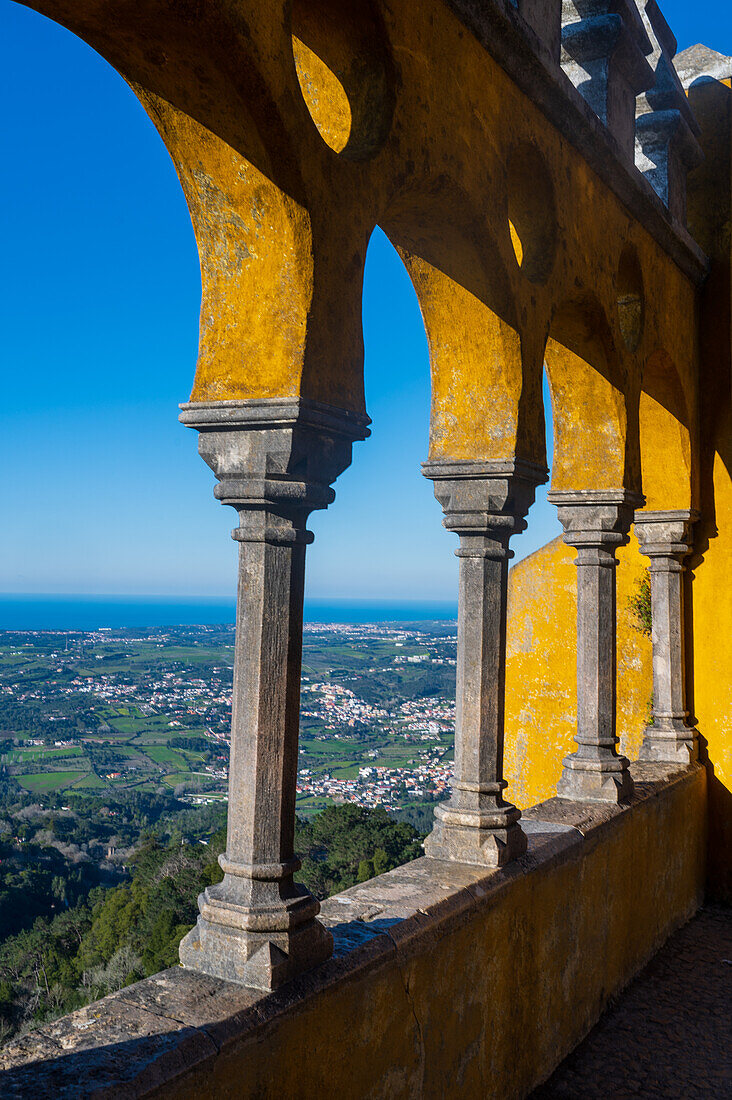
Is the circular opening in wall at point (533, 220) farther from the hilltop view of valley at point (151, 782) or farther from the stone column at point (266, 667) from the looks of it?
the hilltop view of valley at point (151, 782)

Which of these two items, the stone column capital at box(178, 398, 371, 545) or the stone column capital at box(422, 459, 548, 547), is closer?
the stone column capital at box(178, 398, 371, 545)

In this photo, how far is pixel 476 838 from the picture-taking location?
409 centimetres

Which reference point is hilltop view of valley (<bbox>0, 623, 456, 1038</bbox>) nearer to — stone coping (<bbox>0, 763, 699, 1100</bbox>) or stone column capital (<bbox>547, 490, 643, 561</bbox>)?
stone column capital (<bbox>547, 490, 643, 561</bbox>)

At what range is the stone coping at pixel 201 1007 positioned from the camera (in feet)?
6.93

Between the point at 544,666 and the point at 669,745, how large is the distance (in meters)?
1.71

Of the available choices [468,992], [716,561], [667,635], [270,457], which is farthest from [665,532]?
[270,457]

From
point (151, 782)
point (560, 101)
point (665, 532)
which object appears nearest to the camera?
point (560, 101)

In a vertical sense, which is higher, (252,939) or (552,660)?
(552,660)

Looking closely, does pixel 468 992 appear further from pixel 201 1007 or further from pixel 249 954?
pixel 201 1007

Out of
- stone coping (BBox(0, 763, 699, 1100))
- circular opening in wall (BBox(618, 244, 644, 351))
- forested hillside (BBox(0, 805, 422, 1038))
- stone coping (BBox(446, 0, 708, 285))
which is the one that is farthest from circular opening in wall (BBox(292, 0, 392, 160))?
forested hillside (BBox(0, 805, 422, 1038))

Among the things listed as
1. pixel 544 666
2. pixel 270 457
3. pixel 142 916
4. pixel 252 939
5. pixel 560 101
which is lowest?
pixel 142 916

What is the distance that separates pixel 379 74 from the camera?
128 inches

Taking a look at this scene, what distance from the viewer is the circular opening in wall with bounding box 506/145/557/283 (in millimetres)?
4652

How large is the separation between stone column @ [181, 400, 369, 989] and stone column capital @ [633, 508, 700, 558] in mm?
5030
